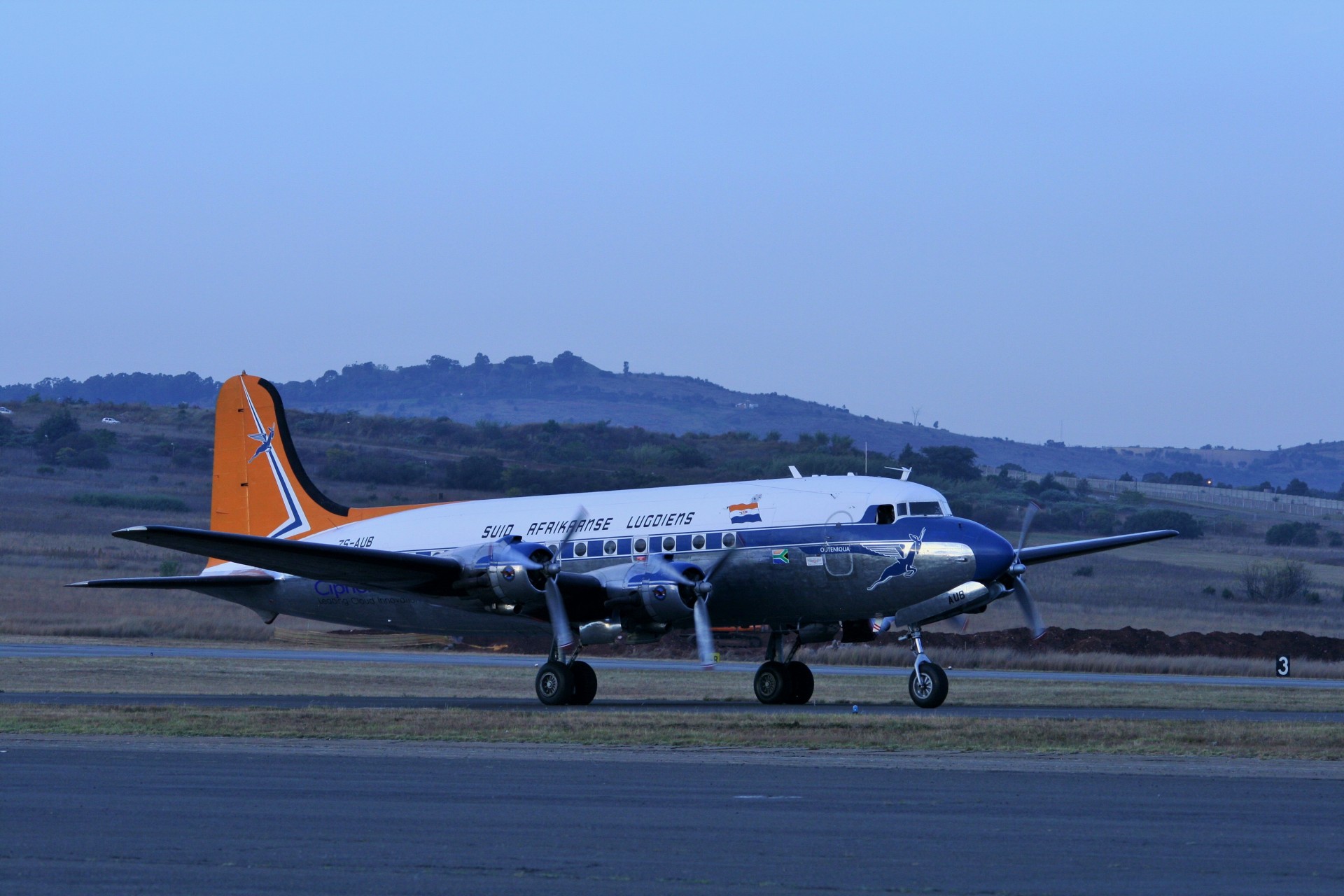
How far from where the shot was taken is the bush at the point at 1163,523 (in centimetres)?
10881

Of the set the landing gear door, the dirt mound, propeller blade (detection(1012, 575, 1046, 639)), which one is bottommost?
the dirt mound

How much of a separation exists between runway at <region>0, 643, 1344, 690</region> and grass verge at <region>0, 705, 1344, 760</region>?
15927 millimetres

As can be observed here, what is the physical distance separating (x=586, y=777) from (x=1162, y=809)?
5626 mm

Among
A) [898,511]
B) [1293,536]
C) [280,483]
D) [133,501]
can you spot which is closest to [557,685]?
[898,511]

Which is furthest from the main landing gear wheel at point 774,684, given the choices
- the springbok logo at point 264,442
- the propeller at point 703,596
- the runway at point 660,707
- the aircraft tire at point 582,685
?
the springbok logo at point 264,442

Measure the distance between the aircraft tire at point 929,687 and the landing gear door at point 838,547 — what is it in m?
2.13

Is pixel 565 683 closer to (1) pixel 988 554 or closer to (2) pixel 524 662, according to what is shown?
(1) pixel 988 554

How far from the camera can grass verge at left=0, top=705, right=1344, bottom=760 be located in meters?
20.1

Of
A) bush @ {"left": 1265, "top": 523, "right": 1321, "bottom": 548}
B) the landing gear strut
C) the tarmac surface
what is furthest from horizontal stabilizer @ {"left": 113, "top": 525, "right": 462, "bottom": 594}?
bush @ {"left": 1265, "top": 523, "right": 1321, "bottom": 548}

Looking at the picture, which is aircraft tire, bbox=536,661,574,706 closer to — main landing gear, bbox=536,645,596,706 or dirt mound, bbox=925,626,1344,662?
main landing gear, bbox=536,645,596,706

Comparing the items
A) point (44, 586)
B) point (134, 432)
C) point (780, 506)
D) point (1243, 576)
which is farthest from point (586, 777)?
point (134, 432)

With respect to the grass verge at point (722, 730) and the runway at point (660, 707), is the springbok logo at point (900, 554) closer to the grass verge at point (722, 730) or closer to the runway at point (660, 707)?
the runway at point (660, 707)

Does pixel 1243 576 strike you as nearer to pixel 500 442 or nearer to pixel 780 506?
pixel 780 506

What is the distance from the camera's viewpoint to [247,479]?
1425 inches
